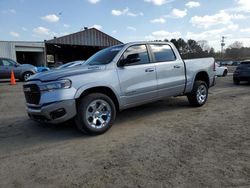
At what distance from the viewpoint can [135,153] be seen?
172 inches

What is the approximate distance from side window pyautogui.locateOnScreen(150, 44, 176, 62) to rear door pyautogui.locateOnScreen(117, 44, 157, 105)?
311mm

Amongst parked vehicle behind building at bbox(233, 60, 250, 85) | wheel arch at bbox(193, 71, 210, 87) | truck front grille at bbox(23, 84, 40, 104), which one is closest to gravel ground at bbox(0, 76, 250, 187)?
truck front grille at bbox(23, 84, 40, 104)

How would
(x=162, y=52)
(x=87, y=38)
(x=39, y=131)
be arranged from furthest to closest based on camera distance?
1. (x=87, y=38)
2. (x=162, y=52)
3. (x=39, y=131)

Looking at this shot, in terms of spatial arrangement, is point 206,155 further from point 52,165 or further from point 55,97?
point 55,97

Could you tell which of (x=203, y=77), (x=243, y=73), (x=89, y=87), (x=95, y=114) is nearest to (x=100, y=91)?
(x=89, y=87)

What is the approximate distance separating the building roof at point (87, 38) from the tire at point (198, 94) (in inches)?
1096

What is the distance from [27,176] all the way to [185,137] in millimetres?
2942

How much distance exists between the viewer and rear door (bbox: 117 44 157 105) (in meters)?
5.85

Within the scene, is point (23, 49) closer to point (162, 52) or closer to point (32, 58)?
point (32, 58)

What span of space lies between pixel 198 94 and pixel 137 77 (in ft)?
8.62

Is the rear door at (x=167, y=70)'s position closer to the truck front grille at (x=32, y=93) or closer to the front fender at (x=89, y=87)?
the front fender at (x=89, y=87)

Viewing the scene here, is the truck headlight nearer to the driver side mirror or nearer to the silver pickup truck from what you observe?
the silver pickup truck

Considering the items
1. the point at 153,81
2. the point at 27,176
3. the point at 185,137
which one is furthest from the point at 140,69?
the point at 27,176

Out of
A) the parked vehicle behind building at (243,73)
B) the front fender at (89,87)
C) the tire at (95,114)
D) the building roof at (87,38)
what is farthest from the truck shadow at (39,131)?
the building roof at (87,38)
